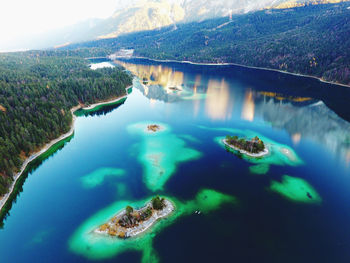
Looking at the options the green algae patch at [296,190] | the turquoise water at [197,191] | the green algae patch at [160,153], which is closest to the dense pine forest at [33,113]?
the turquoise water at [197,191]

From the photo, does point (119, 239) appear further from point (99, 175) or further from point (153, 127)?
point (153, 127)

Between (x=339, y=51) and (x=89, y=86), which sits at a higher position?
(x=339, y=51)

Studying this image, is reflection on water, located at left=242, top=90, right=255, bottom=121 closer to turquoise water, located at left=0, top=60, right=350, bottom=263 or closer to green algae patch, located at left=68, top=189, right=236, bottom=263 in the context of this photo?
turquoise water, located at left=0, top=60, right=350, bottom=263

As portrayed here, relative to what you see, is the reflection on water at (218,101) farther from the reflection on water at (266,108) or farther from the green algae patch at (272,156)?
the green algae patch at (272,156)

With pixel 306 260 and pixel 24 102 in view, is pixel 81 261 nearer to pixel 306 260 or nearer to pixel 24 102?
pixel 306 260

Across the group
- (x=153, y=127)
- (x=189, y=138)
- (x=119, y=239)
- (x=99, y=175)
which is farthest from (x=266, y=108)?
(x=119, y=239)

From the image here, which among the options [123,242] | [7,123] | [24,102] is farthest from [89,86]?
[123,242]
